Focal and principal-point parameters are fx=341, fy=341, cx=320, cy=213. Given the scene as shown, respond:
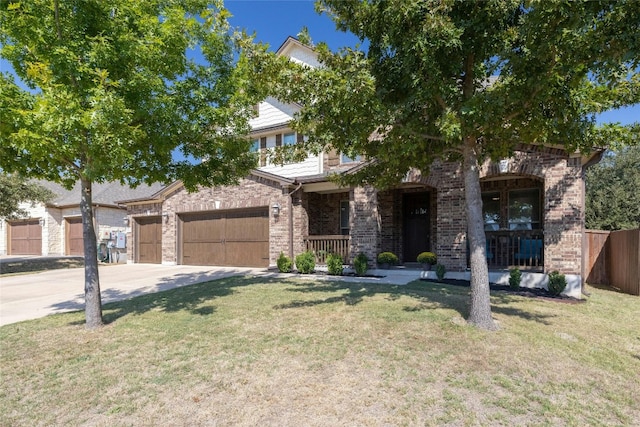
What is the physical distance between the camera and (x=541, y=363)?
166 inches

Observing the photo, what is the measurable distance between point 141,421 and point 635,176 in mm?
29795

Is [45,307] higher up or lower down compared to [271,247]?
lower down

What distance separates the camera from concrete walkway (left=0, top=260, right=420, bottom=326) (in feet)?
25.3

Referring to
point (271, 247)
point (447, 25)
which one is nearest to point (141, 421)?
point (447, 25)

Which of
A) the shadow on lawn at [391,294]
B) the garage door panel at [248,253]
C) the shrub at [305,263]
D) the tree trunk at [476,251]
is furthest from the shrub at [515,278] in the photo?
the garage door panel at [248,253]

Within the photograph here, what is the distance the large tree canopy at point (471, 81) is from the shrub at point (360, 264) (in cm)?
530

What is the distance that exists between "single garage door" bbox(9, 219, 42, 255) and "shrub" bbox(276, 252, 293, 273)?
2022cm

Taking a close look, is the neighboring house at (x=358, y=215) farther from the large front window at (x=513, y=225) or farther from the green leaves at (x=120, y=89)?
the green leaves at (x=120, y=89)

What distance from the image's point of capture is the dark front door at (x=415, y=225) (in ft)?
41.1

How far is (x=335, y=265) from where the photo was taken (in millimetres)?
11242

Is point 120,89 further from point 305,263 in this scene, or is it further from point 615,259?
point 615,259

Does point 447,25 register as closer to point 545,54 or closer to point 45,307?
point 545,54

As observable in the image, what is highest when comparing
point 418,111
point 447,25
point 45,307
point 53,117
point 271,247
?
point 447,25

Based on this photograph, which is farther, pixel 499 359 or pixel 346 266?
pixel 346 266
